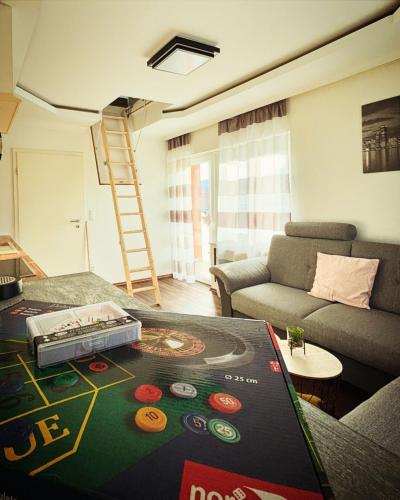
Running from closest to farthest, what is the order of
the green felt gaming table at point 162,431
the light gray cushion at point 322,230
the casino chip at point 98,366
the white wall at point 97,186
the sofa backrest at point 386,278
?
the green felt gaming table at point 162,431 → the casino chip at point 98,366 → the sofa backrest at point 386,278 → the light gray cushion at point 322,230 → the white wall at point 97,186

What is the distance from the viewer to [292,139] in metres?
3.38

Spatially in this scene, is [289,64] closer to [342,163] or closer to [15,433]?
[342,163]

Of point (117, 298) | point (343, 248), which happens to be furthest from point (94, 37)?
point (343, 248)

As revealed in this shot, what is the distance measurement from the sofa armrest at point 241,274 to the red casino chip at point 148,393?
247cm

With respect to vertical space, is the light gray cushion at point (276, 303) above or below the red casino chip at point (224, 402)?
below

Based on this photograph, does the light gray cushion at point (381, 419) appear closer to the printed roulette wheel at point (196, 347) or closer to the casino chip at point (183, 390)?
the printed roulette wheel at point (196, 347)

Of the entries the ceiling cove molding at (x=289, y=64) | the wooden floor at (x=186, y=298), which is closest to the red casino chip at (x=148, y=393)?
the ceiling cove molding at (x=289, y=64)

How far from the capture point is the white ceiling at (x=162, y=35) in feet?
6.12

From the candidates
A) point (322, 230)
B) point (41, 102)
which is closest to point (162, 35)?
point (41, 102)

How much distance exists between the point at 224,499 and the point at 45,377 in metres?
0.40

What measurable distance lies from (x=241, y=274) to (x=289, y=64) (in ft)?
6.02

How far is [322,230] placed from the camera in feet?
9.68

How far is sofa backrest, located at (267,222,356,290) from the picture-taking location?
2.82 meters

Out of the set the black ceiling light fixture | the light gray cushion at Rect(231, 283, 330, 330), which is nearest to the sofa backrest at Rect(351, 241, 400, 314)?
the light gray cushion at Rect(231, 283, 330, 330)
